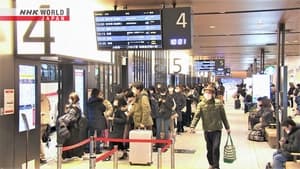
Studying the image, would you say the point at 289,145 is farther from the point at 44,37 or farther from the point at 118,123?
the point at 44,37

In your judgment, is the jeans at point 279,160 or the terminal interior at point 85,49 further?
the jeans at point 279,160

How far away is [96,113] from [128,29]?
3107 millimetres

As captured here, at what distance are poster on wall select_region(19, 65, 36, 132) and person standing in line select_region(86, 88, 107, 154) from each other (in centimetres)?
248

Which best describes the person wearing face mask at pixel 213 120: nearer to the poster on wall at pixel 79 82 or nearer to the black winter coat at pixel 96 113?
the black winter coat at pixel 96 113

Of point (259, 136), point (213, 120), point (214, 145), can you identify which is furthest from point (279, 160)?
point (259, 136)

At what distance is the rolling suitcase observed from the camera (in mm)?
9461

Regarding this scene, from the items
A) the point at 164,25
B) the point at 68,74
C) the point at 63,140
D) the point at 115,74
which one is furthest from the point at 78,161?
the point at 115,74

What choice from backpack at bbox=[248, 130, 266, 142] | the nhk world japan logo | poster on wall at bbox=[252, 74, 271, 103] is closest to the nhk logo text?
the nhk world japan logo

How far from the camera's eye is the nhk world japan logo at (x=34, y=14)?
22.5 ft

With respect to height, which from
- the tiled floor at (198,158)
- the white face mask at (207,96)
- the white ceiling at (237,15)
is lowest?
the tiled floor at (198,158)

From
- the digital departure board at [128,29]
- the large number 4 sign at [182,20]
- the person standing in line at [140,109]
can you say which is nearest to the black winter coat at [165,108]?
the person standing in line at [140,109]

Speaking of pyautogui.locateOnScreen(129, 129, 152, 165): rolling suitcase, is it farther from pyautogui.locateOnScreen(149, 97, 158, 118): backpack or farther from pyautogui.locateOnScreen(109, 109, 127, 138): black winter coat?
pyautogui.locateOnScreen(149, 97, 158, 118): backpack

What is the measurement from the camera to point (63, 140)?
962 cm

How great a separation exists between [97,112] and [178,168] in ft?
7.65
